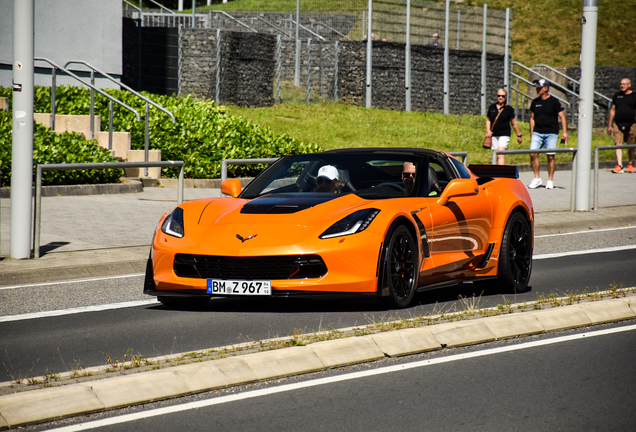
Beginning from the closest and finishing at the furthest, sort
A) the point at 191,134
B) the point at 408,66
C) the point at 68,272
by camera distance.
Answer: the point at 68,272, the point at 191,134, the point at 408,66

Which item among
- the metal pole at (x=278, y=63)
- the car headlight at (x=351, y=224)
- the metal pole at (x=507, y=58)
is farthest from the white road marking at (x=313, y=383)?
the metal pole at (x=507, y=58)

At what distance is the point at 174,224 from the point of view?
8.43 metres

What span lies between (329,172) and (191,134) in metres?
12.9

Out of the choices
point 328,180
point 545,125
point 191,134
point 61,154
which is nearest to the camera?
point 328,180

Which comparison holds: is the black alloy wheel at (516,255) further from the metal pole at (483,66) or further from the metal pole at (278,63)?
the metal pole at (483,66)

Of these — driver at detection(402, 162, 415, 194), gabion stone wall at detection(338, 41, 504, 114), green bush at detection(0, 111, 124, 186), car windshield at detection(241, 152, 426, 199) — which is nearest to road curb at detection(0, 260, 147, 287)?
car windshield at detection(241, 152, 426, 199)

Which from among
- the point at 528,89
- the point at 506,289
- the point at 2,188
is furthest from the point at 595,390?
the point at 528,89

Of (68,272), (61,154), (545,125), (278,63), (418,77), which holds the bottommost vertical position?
(68,272)

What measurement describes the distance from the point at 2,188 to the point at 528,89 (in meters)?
30.1

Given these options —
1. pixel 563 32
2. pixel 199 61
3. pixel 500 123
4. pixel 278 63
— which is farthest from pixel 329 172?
pixel 563 32

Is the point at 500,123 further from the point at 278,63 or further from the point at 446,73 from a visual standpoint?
the point at 446,73

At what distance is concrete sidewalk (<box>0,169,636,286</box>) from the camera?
10562 mm

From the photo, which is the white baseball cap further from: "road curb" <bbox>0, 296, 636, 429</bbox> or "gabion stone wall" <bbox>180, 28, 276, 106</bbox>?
"gabion stone wall" <bbox>180, 28, 276, 106</bbox>

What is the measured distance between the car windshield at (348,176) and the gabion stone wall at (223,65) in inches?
935
